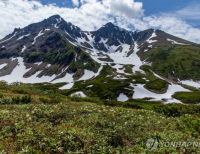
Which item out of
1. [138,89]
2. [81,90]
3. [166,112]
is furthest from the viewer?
[81,90]

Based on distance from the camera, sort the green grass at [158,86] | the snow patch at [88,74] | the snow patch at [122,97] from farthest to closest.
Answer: the snow patch at [88,74] → the green grass at [158,86] → the snow patch at [122,97]

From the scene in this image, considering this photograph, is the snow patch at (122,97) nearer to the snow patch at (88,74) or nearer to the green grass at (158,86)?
the green grass at (158,86)

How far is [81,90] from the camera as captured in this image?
85.0 metres

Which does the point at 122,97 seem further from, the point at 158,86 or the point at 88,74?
the point at 88,74

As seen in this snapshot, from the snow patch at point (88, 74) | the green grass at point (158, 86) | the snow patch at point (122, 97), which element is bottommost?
the snow patch at point (122, 97)

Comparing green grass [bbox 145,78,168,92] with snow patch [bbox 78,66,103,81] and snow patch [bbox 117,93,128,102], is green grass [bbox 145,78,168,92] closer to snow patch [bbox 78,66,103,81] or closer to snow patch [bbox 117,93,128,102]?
snow patch [bbox 117,93,128,102]

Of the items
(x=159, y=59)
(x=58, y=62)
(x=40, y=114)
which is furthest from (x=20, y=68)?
(x=159, y=59)

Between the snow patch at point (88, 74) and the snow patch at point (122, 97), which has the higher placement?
the snow patch at point (88, 74)

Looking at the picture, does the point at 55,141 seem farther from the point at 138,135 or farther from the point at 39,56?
the point at 39,56

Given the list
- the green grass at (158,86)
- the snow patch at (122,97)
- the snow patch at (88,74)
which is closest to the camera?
the snow patch at (122,97)

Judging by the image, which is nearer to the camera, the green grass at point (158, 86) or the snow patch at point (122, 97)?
the snow patch at point (122, 97)

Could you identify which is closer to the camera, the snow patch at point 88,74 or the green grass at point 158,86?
the green grass at point 158,86

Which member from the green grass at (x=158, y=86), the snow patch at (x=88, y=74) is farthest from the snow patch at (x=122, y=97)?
the snow patch at (x=88, y=74)

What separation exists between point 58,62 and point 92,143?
7395 inches
